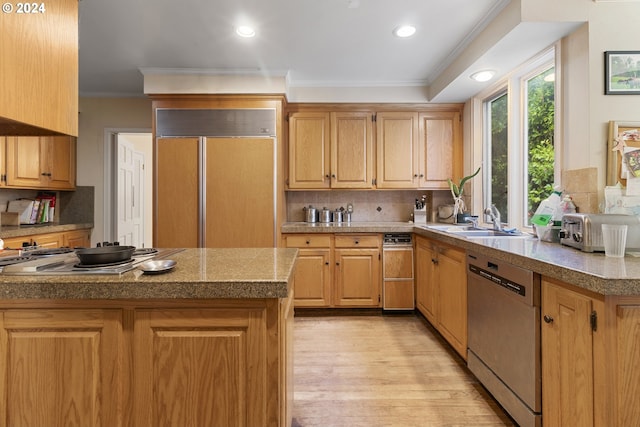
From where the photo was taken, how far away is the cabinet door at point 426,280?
283cm

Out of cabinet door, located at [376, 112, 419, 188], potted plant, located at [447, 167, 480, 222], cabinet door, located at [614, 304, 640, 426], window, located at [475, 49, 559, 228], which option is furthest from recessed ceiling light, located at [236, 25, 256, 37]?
cabinet door, located at [614, 304, 640, 426]

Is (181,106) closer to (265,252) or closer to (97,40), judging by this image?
(97,40)

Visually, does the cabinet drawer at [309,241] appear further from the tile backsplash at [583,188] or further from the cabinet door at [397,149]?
the tile backsplash at [583,188]

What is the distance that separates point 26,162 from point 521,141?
4.64 meters

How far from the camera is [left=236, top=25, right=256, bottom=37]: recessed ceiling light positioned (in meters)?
2.49

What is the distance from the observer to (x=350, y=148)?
3.70 metres

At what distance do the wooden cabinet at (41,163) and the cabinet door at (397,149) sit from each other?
3186 millimetres

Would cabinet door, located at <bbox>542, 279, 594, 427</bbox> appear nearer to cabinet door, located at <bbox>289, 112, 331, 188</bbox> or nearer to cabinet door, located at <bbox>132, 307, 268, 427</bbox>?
cabinet door, located at <bbox>132, 307, 268, 427</bbox>

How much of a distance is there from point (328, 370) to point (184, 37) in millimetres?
2752

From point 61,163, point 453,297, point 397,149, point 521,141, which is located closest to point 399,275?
point 453,297

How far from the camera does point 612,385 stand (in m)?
1.16

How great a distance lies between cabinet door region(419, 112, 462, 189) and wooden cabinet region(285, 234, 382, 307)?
3.47 ft

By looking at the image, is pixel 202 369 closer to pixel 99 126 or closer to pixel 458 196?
pixel 458 196

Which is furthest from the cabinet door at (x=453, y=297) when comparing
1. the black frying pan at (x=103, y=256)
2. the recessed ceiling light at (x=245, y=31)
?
the recessed ceiling light at (x=245, y=31)
